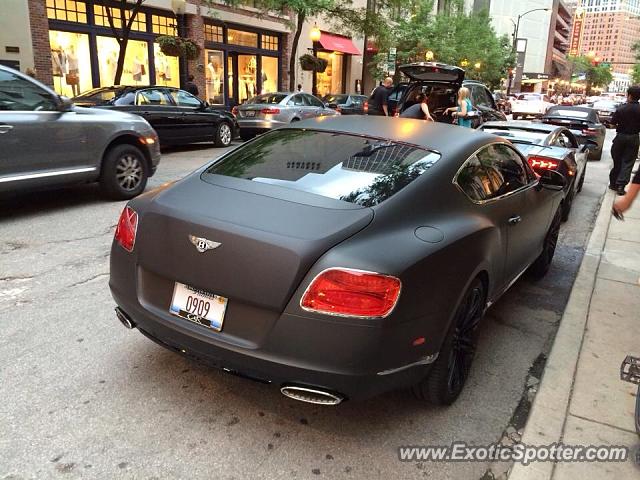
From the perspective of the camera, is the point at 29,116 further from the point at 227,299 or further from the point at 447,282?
the point at 447,282

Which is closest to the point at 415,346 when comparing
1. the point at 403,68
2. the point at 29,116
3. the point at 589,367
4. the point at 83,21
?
the point at 589,367

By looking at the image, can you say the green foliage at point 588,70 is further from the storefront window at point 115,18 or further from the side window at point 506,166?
the side window at point 506,166

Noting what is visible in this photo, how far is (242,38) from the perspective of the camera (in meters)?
24.3

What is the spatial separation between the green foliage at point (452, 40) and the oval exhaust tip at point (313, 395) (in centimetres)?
2570

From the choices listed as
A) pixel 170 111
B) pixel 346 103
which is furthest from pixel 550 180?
pixel 346 103

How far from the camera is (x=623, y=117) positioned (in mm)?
9281

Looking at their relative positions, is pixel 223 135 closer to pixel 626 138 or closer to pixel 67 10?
pixel 67 10

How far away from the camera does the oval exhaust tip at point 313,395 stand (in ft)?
8.25

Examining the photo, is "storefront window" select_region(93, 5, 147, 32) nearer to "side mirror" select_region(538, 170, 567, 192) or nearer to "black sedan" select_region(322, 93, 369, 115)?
"black sedan" select_region(322, 93, 369, 115)

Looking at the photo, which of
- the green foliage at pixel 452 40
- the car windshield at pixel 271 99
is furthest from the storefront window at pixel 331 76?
the car windshield at pixel 271 99

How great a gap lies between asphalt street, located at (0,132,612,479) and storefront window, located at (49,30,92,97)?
14653mm

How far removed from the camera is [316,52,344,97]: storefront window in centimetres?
2959

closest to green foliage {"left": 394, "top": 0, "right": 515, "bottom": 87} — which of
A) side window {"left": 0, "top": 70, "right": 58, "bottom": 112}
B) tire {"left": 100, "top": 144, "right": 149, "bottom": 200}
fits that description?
tire {"left": 100, "top": 144, "right": 149, "bottom": 200}

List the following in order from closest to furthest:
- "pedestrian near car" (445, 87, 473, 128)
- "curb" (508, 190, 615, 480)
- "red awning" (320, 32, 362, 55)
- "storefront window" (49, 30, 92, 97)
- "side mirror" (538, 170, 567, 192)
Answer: "curb" (508, 190, 615, 480)
"side mirror" (538, 170, 567, 192)
"pedestrian near car" (445, 87, 473, 128)
"storefront window" (49, 30, 92, 97)
"red awning" (320, 32, 362, 55)
